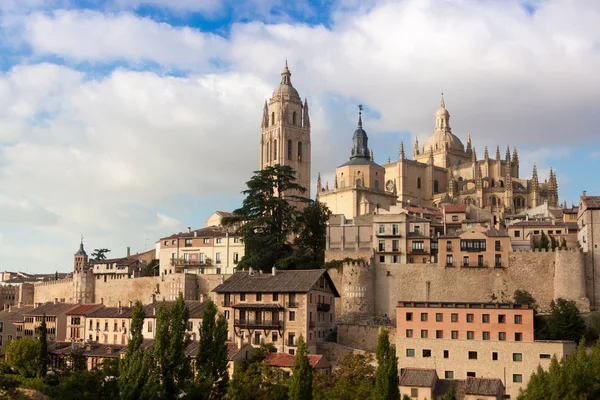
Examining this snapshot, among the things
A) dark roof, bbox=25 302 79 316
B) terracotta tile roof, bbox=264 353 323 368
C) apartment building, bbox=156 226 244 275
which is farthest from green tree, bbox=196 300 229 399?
dark roof, bbox=25 302 79 316

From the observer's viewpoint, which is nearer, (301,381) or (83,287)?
(301,381)

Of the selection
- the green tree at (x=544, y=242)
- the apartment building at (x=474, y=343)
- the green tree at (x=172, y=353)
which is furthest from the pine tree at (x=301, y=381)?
the green tree at (x=544, y=242)

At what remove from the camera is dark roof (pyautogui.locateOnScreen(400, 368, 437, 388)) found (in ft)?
167

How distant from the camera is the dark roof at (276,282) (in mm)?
59719

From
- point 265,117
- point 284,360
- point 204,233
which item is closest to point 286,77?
point 265,117

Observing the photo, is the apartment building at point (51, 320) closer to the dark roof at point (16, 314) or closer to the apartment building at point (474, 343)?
the dark roof at point (16, 314)

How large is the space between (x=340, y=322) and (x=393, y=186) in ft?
153

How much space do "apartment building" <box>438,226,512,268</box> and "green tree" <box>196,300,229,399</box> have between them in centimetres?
2263

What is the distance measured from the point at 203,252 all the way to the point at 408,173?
122ft

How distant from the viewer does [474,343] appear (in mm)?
55375

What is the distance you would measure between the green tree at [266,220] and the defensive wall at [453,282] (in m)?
6.11

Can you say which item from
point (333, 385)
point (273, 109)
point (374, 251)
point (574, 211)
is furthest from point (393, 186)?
point (333, 385)

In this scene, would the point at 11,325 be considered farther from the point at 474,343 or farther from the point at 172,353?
the point at 474,343

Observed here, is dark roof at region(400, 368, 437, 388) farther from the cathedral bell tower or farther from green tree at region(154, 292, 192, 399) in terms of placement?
the cathedral bell tower
